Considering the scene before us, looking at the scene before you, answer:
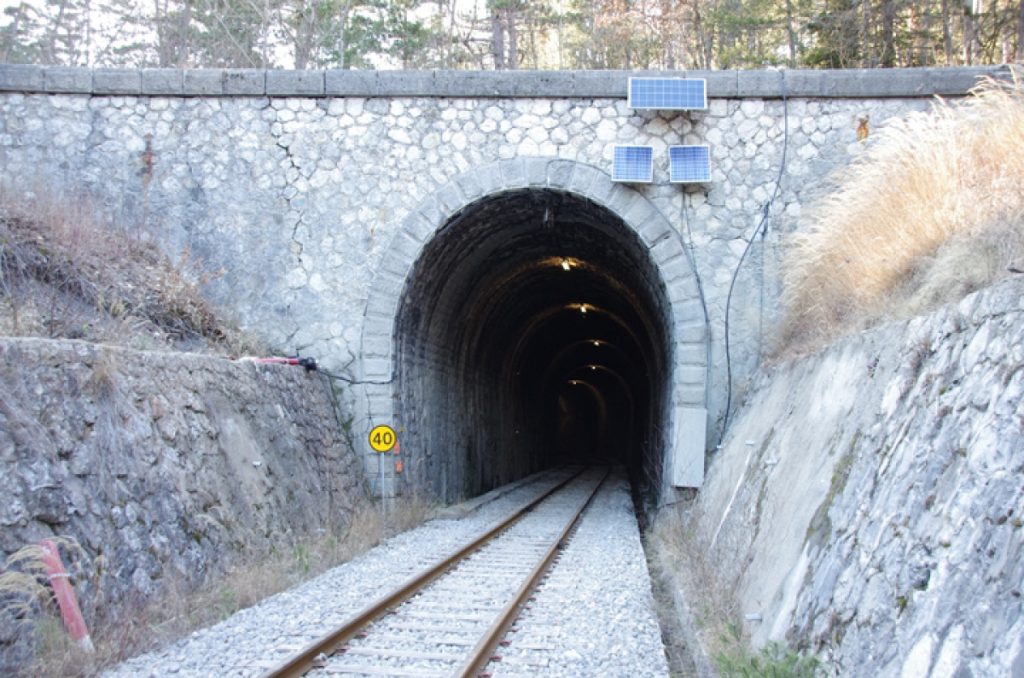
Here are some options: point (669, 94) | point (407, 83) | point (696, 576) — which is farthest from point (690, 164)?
point (696, 576)

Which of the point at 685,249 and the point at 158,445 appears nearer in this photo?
the point at 158,445

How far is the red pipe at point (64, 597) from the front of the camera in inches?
201

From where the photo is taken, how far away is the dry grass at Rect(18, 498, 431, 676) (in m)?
4.91

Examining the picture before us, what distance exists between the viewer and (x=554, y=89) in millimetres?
11852

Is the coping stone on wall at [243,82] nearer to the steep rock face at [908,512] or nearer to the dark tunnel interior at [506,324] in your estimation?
the dark tunnel interior at [506,324]

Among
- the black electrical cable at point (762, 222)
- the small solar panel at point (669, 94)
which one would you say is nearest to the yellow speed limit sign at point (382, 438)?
the black electrical cable at point (762, 222)

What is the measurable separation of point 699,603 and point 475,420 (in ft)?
40.7

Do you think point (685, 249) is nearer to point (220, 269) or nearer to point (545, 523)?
point (545, 523)

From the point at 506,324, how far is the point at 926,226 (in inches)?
581

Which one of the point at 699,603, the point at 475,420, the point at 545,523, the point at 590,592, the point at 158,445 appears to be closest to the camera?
the point at 699,603

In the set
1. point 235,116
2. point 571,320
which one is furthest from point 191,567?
point 571,320

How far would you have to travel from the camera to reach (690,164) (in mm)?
11555

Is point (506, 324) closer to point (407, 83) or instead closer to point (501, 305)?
point (501, 305)

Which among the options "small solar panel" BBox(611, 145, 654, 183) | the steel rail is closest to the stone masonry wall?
"small solar panel" BBox(611, 145, 654, 183)
